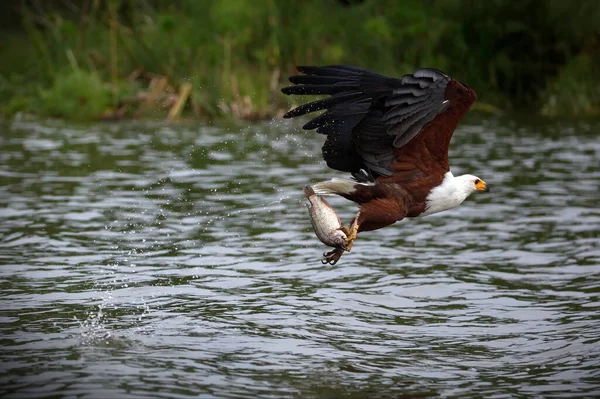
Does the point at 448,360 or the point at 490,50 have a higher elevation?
the point at 490,50

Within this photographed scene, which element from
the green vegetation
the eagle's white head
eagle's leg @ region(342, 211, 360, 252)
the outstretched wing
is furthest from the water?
the green vegetation

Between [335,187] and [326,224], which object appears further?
[335,187]

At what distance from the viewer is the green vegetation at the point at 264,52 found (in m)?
17.9

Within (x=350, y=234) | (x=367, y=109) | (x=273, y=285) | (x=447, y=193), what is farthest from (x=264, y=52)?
(x=350, y=234)

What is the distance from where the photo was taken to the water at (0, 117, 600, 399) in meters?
5.86

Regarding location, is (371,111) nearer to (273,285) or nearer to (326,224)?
(326,224)

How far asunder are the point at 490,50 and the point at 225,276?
43.0 feet

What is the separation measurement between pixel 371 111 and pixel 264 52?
1180 cm

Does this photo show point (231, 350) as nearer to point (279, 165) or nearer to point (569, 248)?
point (569, 248)

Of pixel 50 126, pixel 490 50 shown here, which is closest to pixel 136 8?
pixel 50 126

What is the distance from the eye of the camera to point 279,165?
45.4 feet

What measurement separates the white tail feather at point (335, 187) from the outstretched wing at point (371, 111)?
26cm

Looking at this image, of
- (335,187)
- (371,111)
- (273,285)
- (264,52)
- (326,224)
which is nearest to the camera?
(326,224)

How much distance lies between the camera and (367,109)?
691 centimetres
